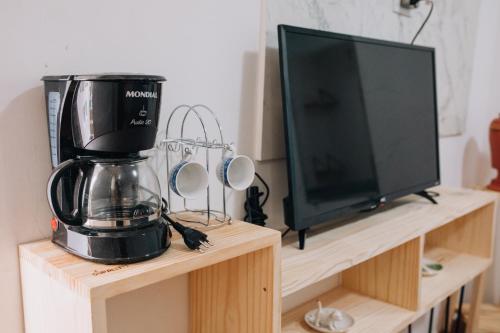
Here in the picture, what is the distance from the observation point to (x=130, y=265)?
0.75m

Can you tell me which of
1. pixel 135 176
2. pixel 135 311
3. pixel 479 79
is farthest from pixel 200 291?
pixel 479 79

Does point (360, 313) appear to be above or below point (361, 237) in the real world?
below

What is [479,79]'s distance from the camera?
2504 mm

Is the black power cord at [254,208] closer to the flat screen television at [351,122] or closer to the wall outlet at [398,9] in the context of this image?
the flat screen television at [351,122]

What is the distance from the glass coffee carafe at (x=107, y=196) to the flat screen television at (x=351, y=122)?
0.47m

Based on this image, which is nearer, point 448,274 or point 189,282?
point 189,282

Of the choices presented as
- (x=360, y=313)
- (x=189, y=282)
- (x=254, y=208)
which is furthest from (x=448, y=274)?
(x=189, y=282)

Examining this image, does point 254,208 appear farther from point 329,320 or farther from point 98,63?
point 98,63

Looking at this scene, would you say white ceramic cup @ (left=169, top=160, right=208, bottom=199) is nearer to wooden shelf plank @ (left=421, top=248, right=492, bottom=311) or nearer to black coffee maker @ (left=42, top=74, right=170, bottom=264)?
black coffee maker @ (left=42, top=74, right=170, bottom=264)

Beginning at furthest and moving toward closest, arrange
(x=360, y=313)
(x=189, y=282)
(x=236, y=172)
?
(x=360, y=313)
(x=189, y=282)
(x=236, y=172)

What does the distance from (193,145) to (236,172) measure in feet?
0.37

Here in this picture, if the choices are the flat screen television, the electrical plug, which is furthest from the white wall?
the electrical plug

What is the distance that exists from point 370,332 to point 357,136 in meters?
0.58

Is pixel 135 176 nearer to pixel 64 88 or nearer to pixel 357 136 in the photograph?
pixel 64 88
